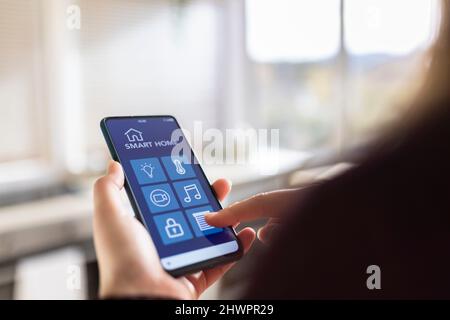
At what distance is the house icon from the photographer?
59 centimetres

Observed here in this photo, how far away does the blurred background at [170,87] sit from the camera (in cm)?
90

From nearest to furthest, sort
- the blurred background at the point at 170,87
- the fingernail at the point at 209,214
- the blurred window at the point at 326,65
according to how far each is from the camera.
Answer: the fingernail at the point at 209,214
the blurred background at the point at 170,87
the blurred window at the point at 326,65

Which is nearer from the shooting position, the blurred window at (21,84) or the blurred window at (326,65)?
the blurred window at (21,84)

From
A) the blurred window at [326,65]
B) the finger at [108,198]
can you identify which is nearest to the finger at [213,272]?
the finger at [108,198]

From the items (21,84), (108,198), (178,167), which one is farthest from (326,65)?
(108,198)

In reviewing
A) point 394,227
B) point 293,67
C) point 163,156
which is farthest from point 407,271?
point 293,67

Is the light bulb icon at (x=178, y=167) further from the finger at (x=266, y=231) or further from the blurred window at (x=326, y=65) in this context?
the blurred window at (x=326, y=65)

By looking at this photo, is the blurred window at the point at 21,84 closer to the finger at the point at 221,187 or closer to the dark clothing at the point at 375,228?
the finger at the point at 221,187

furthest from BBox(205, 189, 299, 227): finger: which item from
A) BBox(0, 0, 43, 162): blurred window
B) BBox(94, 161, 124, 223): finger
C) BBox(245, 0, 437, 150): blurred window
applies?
BBox(245, 0, 437, 150): blurred window

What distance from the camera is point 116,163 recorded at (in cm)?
55

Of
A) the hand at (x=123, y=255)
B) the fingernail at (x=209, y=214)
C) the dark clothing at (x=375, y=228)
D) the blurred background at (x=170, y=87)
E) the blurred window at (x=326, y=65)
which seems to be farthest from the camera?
the blurred window at (x=326, y=65)

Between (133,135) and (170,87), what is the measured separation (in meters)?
0.56

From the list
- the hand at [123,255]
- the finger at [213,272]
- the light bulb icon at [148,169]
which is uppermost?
the light bulb icon at [148,169]

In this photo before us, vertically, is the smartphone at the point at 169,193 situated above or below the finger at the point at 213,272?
above
